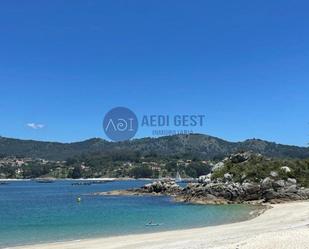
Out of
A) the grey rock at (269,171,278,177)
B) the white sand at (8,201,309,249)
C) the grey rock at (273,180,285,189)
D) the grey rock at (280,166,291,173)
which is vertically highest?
the grey rock at (280,166,291,173)

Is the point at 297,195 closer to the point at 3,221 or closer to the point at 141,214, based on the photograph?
the point at 141,214

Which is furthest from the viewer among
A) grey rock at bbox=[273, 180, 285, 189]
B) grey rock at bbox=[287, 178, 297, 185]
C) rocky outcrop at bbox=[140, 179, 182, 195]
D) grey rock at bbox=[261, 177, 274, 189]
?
rocky outcrop at bbox=[140, 179, 182, 195]

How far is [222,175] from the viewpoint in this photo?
86.9m

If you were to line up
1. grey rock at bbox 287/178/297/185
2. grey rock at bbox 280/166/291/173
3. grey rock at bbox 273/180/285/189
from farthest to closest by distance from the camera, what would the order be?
grey rock at bbox 280/166/291/173 → grey rock at bbox 287/178/297/185 → grey rock at bbox 273/180/285/189

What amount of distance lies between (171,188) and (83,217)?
5075cm

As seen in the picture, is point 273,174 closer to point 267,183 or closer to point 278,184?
point 267,183

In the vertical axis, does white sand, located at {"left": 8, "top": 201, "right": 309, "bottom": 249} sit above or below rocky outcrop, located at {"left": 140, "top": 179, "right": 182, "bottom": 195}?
below

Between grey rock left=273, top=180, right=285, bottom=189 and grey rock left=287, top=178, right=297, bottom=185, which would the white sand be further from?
grey rock left=287, top=178, right=297, bottom=185

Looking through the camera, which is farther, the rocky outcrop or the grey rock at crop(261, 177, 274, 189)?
the rocky outcrop

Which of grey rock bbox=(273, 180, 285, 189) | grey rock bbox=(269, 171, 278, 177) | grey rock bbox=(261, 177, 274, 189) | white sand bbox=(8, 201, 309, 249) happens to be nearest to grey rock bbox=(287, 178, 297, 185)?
grey rock bbox=(273, 180, 285, 189)

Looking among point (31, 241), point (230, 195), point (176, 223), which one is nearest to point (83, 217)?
point (176, 223)

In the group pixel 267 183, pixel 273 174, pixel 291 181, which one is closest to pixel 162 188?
pixel 273 174

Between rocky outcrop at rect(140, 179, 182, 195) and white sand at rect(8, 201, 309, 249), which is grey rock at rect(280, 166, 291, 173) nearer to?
rocky outcrop at rect(140, 179, 182, 195)

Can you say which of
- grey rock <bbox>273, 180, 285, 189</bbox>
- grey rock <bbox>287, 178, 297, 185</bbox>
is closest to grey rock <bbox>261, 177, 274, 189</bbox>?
grey rock <bbox>273, 180, 285, 189</bbox>
